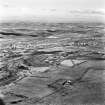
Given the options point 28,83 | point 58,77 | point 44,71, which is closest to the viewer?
point 28,83

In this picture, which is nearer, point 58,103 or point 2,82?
point 58,103

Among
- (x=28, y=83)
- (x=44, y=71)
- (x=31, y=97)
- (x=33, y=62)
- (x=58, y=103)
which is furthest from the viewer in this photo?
(x=33, y=62)

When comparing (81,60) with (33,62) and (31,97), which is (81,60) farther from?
(31,97)

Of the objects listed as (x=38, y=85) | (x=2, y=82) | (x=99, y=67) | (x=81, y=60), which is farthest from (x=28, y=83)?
(x=81, y=60)

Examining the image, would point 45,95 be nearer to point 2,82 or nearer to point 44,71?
point 2,82

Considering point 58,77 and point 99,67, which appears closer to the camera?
point 58,77

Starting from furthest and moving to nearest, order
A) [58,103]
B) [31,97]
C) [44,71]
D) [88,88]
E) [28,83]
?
[44,71] → [28,83] → [88,88] → [31,97] → [58,103]

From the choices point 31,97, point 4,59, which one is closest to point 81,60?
point 4,59

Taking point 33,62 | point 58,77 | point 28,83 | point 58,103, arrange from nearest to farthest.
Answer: point 58,103 → point 28,83 → point 58,77 → point 33,62
